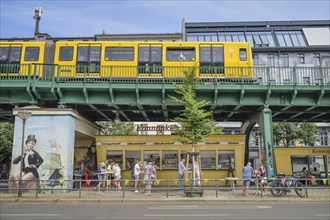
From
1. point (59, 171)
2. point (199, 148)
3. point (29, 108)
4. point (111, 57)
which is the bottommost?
point (59, 171)

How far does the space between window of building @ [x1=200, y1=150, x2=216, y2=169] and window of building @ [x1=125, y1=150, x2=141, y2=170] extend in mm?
4524

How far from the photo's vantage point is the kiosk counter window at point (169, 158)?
23297 mm

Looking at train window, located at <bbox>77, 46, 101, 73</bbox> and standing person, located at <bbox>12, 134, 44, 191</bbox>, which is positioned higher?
train window, located at <bbox>77, 46, 101, 73</bbox>

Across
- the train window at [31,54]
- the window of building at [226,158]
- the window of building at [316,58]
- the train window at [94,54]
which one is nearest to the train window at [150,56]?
the train window at [94,54]

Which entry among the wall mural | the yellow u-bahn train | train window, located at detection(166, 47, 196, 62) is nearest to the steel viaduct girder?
the wall mural

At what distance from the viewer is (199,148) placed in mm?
23250

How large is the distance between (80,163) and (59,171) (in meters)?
6.61

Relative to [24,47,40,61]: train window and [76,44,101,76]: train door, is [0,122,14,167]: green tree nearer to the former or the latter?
[24,47,40,61]: train window

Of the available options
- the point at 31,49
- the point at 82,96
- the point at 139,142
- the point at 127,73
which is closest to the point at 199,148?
the point at 139,142

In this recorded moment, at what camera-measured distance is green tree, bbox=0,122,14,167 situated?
129 feet

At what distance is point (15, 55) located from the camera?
22156 millimetres

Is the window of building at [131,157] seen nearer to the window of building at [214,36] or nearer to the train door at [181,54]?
the train door at [181,54]

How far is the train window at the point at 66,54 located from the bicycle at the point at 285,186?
48.3 feet

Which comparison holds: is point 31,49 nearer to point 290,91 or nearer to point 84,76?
point 84,76
